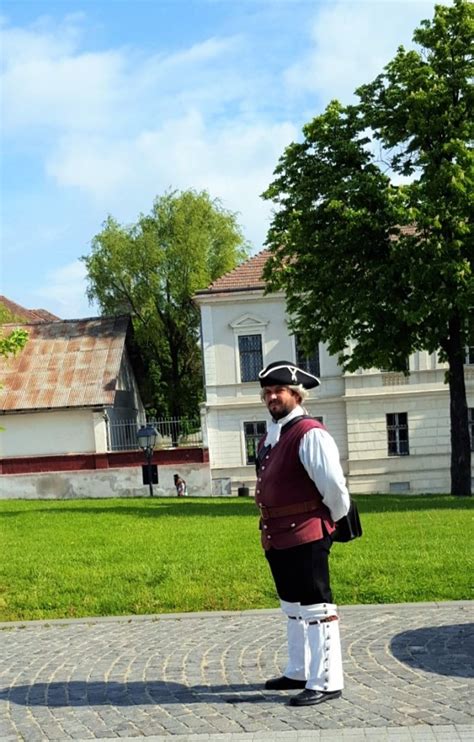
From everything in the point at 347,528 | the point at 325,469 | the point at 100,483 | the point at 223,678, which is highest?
the point at 325,469

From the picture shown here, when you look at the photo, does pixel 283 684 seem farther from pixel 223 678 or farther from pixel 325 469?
pixel 325 469

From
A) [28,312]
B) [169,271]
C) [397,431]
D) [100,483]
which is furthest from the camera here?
[28,312]

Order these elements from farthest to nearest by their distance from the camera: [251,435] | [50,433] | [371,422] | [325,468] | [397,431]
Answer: [50,433], [251,435], [397,431], [371,422], [325,468]

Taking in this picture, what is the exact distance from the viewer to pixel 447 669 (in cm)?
627

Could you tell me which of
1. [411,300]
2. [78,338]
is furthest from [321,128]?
[78,338]

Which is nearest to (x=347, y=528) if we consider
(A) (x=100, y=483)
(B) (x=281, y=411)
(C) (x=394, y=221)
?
(B) (x=281, y=411)

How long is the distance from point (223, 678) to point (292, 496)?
Result: 1.59m

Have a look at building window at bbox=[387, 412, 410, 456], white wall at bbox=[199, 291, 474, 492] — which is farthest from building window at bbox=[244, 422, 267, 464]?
building window at bbox=[387, 412, 410, 456]

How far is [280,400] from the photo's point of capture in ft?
19.5

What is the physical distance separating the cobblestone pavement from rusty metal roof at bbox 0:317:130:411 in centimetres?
2832

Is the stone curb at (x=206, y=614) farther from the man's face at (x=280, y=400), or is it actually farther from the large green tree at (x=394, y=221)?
the large green tree at (x=394, y=221)

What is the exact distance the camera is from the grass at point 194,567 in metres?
9.08

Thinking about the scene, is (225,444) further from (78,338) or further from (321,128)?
(321,128)

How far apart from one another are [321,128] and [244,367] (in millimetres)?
16597
